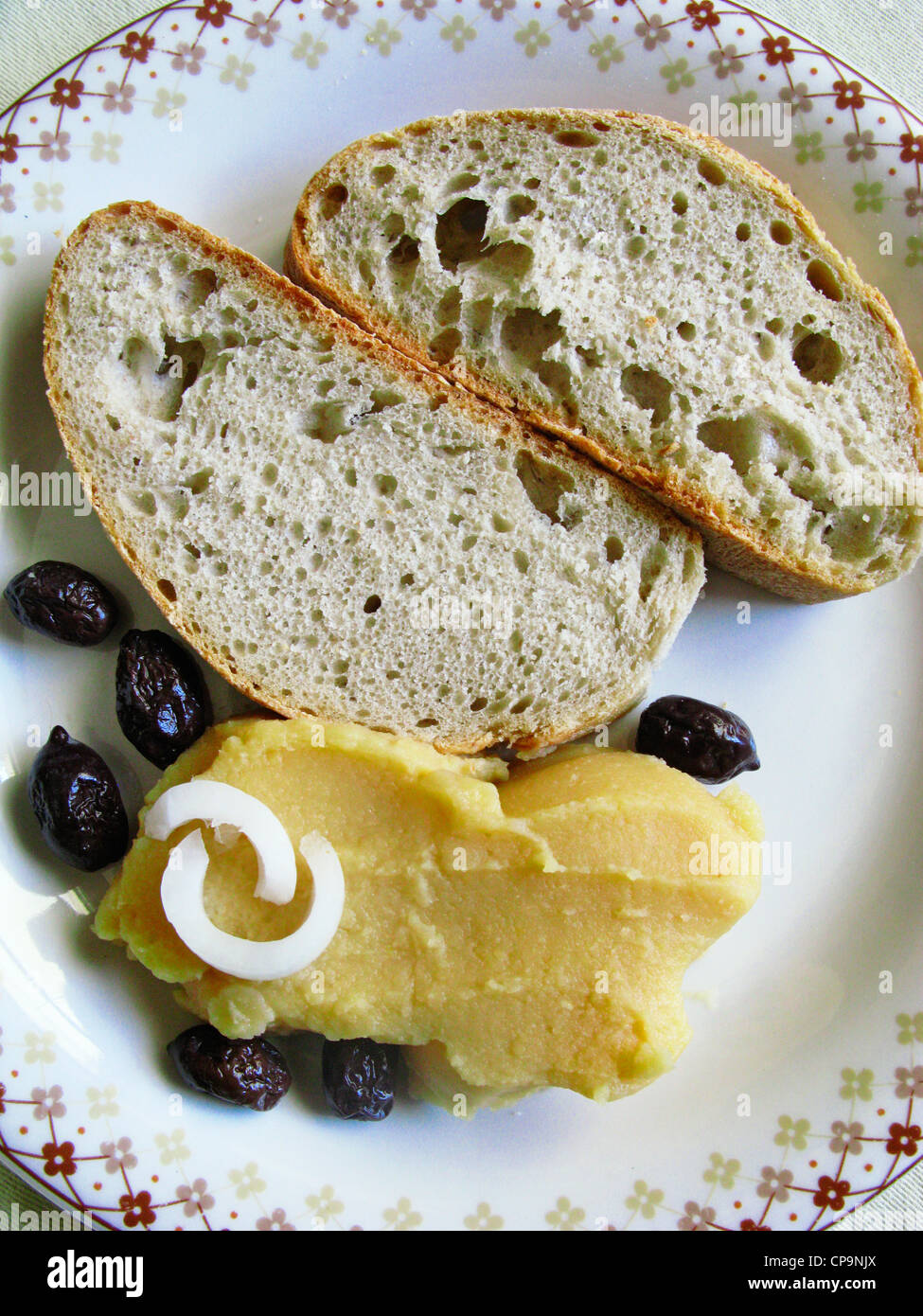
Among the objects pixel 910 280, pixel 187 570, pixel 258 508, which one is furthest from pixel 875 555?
pixel 187 570

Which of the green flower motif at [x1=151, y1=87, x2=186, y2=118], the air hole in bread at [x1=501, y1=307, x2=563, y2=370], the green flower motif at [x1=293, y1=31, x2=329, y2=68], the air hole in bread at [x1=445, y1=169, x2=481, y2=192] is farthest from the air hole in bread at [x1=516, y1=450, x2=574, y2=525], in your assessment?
the green flower motif at [x1=151, y1=87, x2=186, y2=118]

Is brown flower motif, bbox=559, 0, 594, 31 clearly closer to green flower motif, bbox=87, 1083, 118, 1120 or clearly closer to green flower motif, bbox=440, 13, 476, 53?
green flower motif, bbox=440, 13, 476, 53

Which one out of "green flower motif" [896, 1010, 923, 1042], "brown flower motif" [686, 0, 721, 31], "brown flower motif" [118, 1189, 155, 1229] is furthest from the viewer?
"brown flower motif" [686, 0, 721, 31]

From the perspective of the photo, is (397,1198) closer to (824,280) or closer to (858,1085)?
(858,1085)

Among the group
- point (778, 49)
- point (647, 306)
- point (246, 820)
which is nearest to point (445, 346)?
point (647, 306)

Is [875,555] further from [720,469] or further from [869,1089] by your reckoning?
[869,1089]
